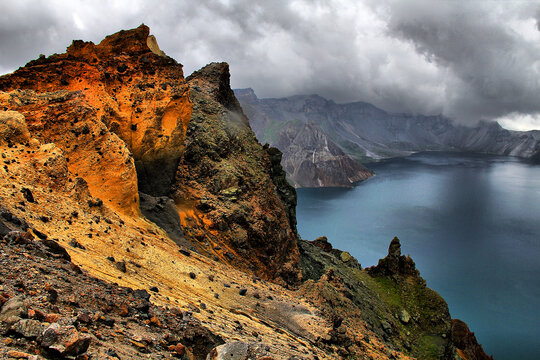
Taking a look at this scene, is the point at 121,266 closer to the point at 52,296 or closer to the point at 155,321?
the point at 155,321

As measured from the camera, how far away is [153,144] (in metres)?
22.3

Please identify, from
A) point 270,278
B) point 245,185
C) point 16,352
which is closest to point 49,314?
point 16,352

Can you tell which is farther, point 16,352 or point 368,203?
point 368,203

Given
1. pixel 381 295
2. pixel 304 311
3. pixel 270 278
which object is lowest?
pixel 304 311

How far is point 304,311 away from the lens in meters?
16.3

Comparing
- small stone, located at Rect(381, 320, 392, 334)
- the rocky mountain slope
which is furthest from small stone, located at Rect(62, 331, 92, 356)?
small stone, located at Rect(381, 320, 392, 334)

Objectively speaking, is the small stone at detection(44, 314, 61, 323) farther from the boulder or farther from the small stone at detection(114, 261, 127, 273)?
the boulder

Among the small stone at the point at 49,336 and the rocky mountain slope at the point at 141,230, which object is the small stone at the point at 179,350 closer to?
the rocky mountain slope at the point at 141,230

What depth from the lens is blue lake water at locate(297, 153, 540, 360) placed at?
2911 inches

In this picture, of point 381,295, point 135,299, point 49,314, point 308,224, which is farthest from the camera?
point 308,224

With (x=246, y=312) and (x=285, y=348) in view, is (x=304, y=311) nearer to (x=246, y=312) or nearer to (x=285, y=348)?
(x=246, y=312)

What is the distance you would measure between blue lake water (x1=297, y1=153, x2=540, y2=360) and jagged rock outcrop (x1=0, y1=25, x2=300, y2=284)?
62.6m

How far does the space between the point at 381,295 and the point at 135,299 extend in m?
44.1

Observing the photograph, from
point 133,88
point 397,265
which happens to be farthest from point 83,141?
point 397,265
